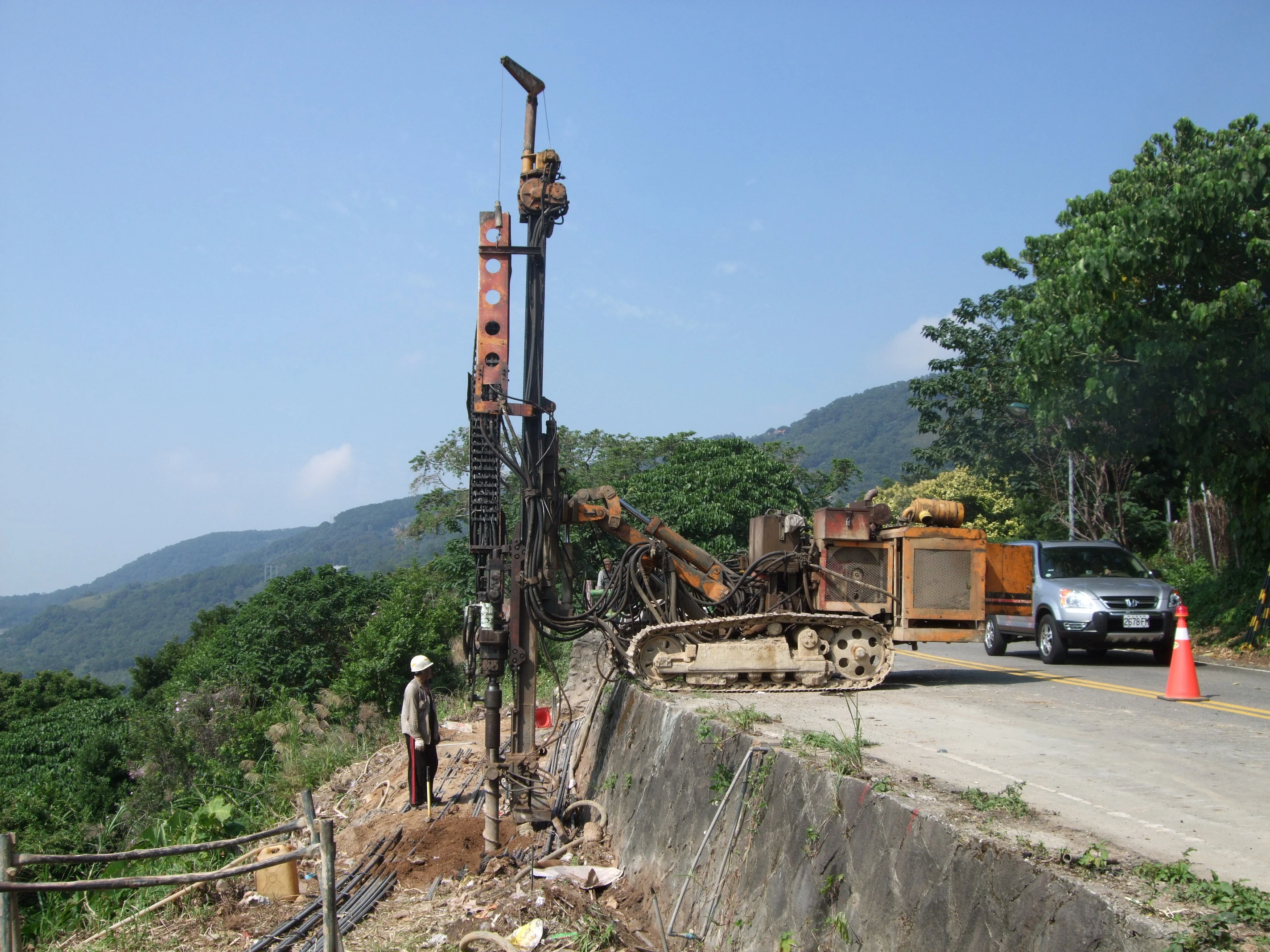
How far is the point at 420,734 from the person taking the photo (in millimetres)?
10992

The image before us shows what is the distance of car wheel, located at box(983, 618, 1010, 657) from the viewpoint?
1692 cm

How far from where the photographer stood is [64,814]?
21.8 m

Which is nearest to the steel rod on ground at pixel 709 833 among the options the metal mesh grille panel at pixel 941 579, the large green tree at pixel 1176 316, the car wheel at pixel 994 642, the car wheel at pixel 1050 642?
the metal mesh grille panel at pixel 941 579

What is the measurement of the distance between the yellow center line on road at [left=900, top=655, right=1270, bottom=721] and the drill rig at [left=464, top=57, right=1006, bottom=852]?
1.57m

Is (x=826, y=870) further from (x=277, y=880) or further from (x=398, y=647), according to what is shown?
Result: (x=398, y=647)

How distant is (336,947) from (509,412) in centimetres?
486

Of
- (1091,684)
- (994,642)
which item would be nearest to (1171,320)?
(994,642)

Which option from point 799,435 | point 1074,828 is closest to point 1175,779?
point 1074,828

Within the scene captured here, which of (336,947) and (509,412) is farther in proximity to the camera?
(509,412)

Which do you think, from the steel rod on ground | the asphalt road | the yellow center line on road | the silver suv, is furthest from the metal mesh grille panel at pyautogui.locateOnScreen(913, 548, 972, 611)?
the steel rod on ground

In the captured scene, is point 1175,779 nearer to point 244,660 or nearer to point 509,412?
point 509,412

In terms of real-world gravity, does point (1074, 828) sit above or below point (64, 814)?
above

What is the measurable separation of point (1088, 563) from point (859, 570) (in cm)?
579

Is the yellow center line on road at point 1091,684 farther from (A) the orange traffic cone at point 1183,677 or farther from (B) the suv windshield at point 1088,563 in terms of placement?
(B) the suv windshield at point 1088,563
